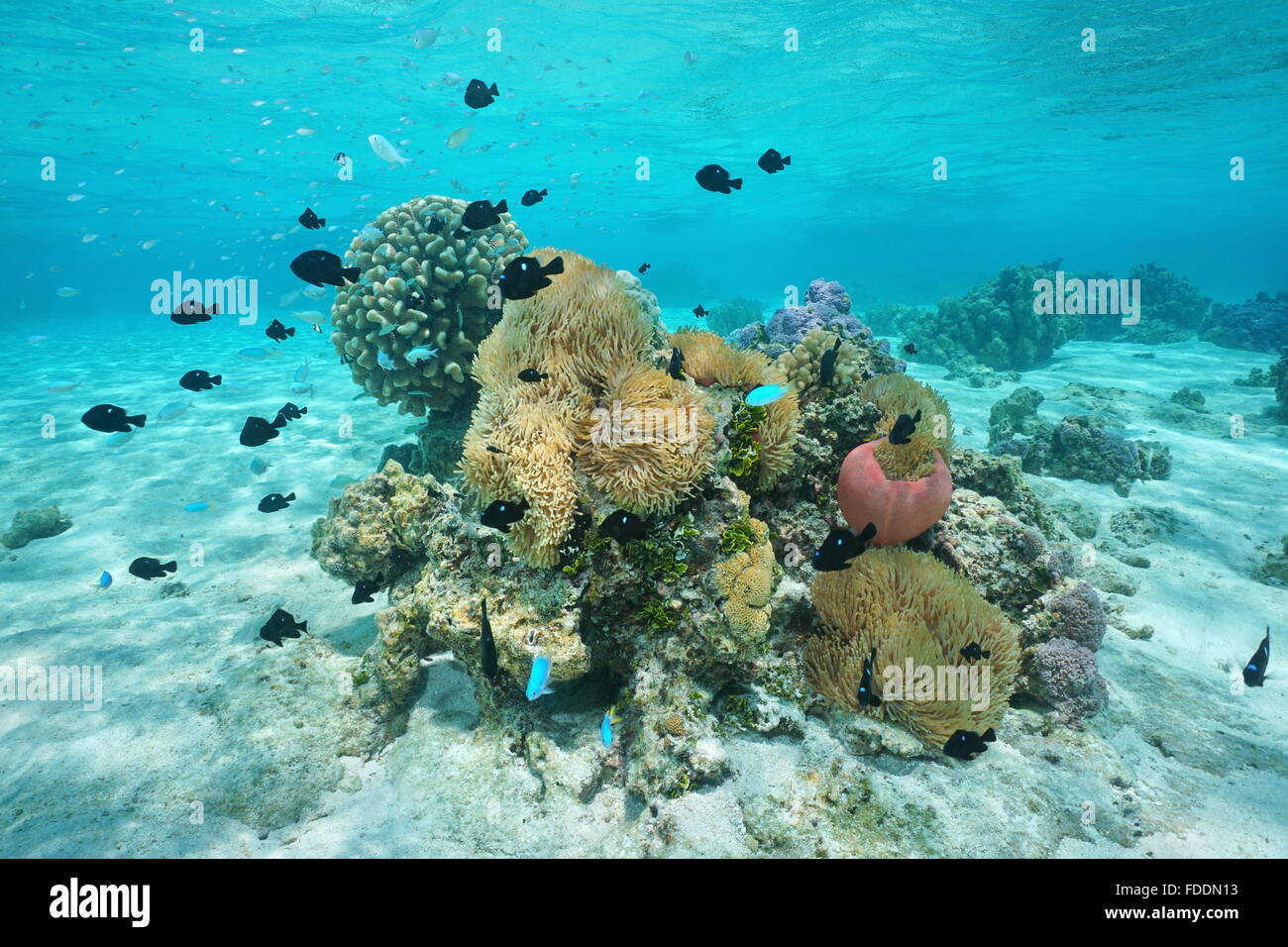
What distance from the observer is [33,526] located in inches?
332

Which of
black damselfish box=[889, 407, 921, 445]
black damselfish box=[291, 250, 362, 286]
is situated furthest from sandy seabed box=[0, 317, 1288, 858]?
black damselfish box=[291, 250, 362, 286]

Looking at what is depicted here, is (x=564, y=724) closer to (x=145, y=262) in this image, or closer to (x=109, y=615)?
(x=109, y=615)

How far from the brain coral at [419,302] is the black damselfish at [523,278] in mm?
3316

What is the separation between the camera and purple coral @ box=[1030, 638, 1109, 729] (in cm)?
414

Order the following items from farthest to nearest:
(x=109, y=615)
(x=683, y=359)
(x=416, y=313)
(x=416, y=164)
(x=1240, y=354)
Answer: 1. (x=416, y=164)
2. (x=1240, y=354)
3. (x=416, y=313)
4. (x=109, y=615)
5. (x=683, y=359)

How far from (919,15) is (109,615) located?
1055 inches

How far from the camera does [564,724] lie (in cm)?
397

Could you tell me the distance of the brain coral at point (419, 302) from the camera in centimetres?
700

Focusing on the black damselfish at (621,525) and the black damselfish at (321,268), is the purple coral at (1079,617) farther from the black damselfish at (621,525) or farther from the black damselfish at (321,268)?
the black damselfish at (321,268)

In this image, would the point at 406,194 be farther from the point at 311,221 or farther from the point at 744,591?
the point at 744,591

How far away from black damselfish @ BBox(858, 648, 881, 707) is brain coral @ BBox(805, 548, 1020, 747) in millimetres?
53

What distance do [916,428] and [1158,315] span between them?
28183 millimetres

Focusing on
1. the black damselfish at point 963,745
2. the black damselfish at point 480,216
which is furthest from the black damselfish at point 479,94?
the black damselfish at point 963,745
